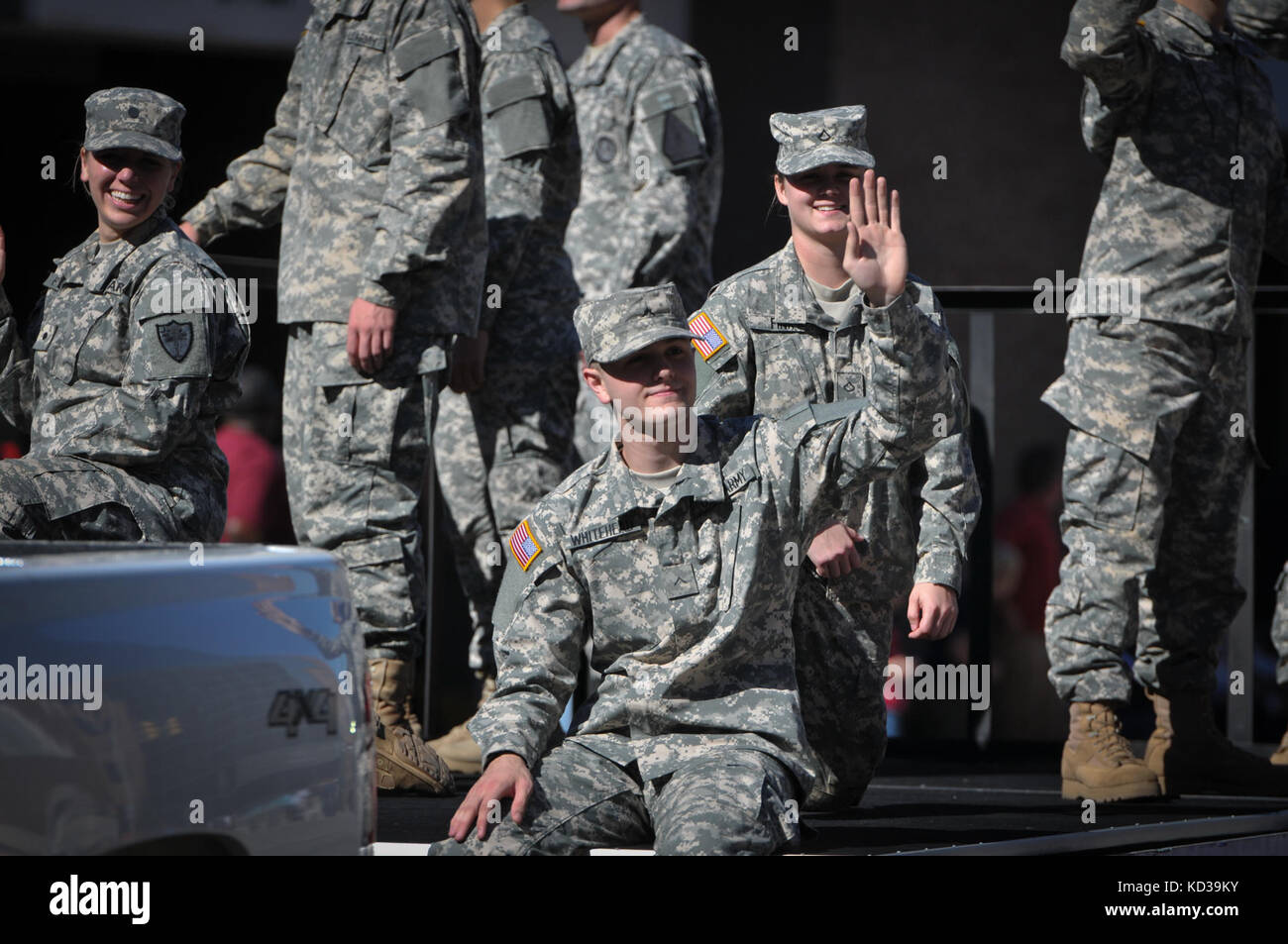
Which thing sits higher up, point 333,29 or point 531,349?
point 333,29

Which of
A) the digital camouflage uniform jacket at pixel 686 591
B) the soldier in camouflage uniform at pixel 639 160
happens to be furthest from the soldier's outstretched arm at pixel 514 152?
the digital camouflage uniform jacket at pixel 686 591

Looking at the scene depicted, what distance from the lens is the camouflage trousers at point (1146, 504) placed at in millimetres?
4480

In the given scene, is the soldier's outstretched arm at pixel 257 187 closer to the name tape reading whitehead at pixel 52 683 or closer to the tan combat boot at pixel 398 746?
the tan combat boot at pixel 398 746

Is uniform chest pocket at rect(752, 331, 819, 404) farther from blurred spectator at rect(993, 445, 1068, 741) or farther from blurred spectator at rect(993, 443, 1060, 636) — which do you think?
blurred spectator at rect(993, 443, 1060, 636)

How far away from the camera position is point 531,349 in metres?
5.07

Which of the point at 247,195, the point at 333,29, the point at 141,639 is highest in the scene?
the point at 333,29

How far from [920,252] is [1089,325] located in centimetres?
218

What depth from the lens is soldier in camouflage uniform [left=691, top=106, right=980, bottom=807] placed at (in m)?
3.99

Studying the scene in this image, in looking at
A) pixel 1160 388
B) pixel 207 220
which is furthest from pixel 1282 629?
pixel 207 220

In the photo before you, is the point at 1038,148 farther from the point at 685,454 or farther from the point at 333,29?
the point at 685,454

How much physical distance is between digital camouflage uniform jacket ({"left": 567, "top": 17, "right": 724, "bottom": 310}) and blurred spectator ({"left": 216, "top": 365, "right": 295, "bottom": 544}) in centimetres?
173

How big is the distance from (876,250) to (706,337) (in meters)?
0.98

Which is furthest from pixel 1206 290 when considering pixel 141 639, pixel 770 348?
pixel 141 639
